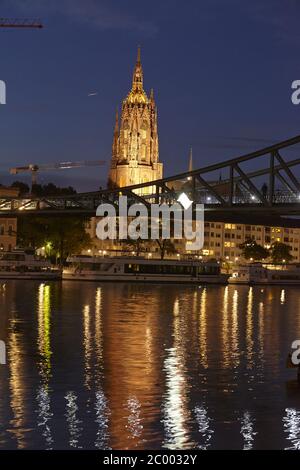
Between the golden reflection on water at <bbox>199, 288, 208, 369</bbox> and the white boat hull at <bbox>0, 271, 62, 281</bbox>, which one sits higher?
the white boat hull at <bbox>0, 271, 62, 281</bbox>

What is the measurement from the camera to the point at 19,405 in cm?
2955

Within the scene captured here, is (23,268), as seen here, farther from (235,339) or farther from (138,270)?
(235,339)

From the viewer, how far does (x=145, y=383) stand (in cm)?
3409

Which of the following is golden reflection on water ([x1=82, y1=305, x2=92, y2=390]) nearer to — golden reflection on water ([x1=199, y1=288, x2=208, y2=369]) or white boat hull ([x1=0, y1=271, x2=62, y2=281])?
golden reflection on water ([x1=199, y1=288, x2=208, y2=369])

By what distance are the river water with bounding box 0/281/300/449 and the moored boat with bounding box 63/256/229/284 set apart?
60.9m

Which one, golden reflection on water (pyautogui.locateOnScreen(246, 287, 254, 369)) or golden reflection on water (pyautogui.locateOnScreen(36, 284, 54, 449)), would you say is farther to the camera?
golden reflection on water (pyautogui.locateOnScreen(246, 287, 254, 369))

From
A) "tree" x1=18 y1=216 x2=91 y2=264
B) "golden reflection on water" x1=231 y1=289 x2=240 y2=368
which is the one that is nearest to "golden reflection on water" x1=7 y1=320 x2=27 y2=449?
"golden reflection on water" x1=231 y1=289 x2=240 y2=368

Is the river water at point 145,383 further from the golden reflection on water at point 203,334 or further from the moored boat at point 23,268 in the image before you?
the moored boat at point 23,268

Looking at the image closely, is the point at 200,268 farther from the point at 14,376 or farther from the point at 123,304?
the point at 14,376

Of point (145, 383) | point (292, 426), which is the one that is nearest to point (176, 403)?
point (145, 383)

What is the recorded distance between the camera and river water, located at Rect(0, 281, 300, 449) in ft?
87.5

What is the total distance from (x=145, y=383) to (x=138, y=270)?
307 ft

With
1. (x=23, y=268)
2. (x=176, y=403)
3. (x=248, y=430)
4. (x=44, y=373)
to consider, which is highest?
(x=23, y=268)

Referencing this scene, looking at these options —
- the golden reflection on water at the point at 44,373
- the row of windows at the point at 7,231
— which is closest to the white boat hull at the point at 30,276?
the row of windows at the point at 7,231
